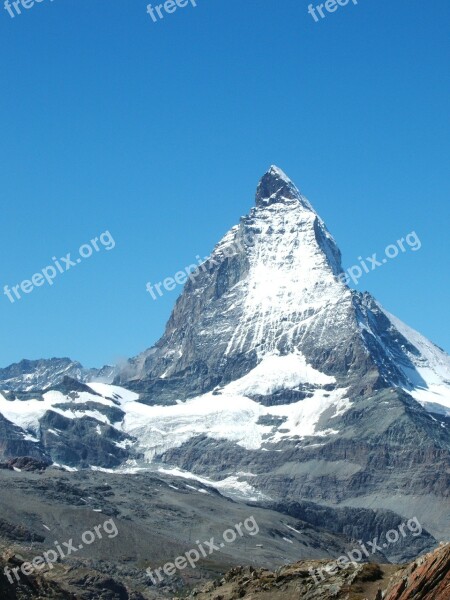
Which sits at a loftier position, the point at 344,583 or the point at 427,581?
the point at 427,581

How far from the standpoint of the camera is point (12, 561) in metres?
137

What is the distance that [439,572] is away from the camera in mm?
61844

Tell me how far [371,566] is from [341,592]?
3.32 metres

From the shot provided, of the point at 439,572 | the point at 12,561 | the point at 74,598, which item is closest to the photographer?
the point at 439,572

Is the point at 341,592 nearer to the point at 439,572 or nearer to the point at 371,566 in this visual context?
the point at 371,566

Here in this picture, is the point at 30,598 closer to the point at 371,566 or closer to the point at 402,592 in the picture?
the point at 371,566

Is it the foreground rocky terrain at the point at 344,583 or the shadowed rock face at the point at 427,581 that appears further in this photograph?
the foreground rocky terrain at the point at 344,583

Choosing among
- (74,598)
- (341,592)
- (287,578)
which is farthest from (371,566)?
(74,598)

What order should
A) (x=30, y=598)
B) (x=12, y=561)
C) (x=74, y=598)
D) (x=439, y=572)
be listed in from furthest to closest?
(x=74, y=598) < (x=12, y=561) < (x=30, y=598) < (x=439, y=572)

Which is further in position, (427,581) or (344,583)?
(344,583)

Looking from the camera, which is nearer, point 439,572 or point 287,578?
point 439,572

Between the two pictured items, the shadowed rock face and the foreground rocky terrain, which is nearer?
the shadowed rock face

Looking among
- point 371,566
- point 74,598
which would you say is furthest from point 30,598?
point 371,566

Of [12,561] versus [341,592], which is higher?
[12,561]
